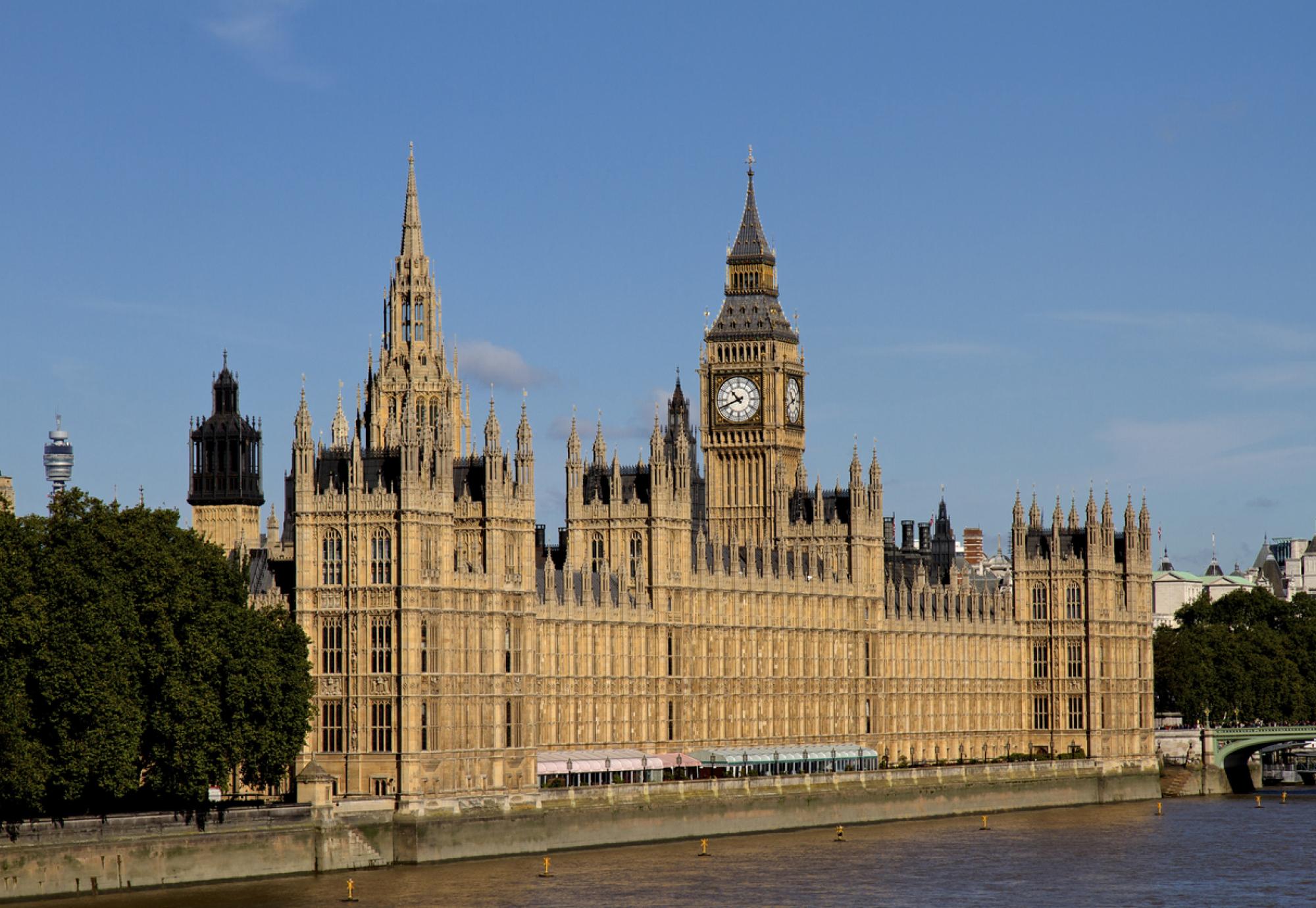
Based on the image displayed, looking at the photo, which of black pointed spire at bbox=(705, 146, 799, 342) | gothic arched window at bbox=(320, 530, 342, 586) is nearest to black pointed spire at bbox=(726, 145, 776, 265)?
black pointed spire at bbox=(705, 146, 799, 342)

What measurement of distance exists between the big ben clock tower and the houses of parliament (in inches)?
6.6

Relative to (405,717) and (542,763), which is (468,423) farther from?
(405,717)

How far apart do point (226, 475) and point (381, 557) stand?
72176mm

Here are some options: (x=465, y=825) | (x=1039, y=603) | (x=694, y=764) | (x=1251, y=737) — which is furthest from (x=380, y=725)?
(x=1251, y=737)

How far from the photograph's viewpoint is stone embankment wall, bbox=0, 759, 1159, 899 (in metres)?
88.8

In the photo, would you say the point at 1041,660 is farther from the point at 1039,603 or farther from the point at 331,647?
the point at 331,647

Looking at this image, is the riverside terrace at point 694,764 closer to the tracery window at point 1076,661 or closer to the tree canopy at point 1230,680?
the tracery window at point 1076,661

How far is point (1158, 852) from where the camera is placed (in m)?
116

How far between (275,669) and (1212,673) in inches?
3839

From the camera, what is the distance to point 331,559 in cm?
10444

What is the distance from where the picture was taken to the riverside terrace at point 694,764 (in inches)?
4579

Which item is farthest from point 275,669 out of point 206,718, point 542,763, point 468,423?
point 468,423

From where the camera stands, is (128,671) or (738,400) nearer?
(128,671)

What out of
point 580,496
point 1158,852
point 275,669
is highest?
point 580,496
